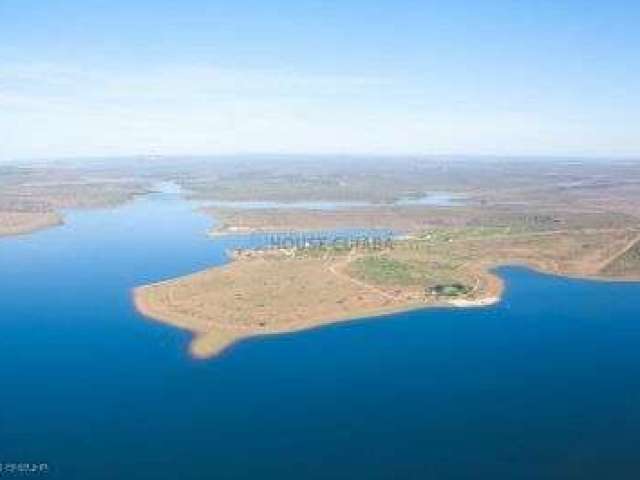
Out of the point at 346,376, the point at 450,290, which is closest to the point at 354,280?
the point at 450,290

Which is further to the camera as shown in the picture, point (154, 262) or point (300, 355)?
point (154, 262)

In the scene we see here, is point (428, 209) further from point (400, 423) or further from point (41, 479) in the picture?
point (41, 479)

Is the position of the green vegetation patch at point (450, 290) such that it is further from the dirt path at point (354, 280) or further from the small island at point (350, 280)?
the dirt path at point (354, 280)

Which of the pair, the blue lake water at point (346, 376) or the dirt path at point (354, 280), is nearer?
the blue lake water at point (346, 376)

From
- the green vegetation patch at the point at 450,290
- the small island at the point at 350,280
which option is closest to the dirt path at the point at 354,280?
the small island at the point at 350,280

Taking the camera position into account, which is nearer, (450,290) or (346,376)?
(346,376)

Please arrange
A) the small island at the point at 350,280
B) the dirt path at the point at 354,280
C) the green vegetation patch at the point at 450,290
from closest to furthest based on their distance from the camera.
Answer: the small island at the point at 350,280, the dirt path at the point at 354,280, the green vegetation patch at the point at 450,290

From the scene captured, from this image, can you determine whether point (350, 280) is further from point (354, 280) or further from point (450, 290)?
point (450, 290)

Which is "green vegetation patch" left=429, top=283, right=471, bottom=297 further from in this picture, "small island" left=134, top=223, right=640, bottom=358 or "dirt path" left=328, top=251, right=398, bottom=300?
"dirt path" left=328, top=251, right=398, bottom=300

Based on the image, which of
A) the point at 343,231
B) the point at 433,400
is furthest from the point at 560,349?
the point at 343,231
